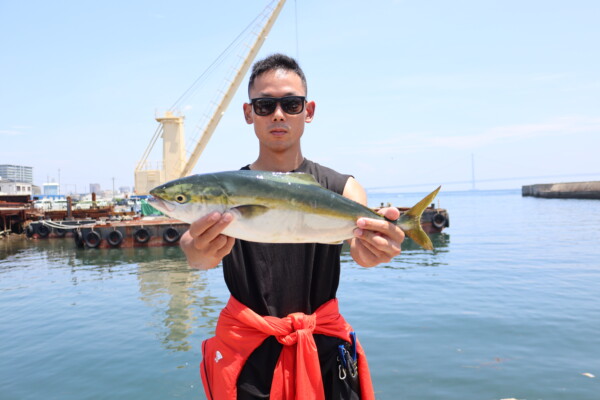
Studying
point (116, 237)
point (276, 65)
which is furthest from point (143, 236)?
point (276, 65)

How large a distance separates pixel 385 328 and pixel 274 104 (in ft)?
31.7

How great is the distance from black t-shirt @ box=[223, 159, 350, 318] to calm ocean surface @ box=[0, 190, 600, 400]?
572 cm

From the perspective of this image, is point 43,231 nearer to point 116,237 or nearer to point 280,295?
point 116,237

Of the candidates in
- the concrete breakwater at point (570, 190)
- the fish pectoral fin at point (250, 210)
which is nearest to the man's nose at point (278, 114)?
the fish pectoral fin at point (250, 210)

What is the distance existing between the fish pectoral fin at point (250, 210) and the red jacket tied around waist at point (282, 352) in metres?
0.71

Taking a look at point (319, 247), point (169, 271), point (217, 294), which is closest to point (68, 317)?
point (217, 294)

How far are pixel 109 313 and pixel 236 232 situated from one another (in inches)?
544

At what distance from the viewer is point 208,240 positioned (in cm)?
274

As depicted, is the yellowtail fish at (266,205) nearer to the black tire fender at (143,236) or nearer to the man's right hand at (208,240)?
the man's right hand at (208,240)

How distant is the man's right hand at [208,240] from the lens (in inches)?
106

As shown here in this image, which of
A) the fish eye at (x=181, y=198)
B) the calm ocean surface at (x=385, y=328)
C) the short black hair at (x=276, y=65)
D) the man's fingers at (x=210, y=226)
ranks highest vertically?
the short black hair at (x=276, y=65)

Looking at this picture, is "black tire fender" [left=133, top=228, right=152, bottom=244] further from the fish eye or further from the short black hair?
the fish eye

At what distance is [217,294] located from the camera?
55.2 ft

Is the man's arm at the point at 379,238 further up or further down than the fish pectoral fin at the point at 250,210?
further down
